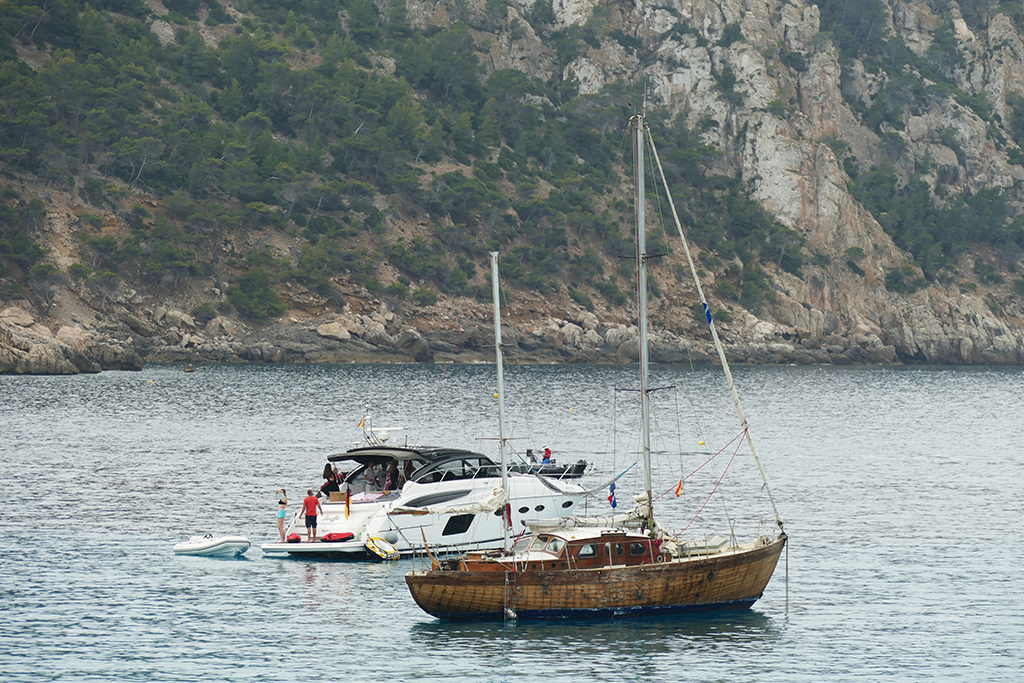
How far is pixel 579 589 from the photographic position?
28.9 metres

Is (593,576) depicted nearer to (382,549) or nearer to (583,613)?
(583,613)

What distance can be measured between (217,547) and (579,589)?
1485cm

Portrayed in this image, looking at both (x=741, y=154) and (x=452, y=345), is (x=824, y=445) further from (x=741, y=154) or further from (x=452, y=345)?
(x=741, y=154)

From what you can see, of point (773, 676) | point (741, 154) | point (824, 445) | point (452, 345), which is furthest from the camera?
point (741, 154)

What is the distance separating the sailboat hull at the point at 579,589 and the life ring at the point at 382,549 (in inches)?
331

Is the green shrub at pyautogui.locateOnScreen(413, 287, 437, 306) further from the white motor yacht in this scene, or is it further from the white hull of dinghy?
the white hull of dinghy

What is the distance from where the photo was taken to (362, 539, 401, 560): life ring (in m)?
37.6

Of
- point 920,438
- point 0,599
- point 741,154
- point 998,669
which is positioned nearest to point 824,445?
point 920,438

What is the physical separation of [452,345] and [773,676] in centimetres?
12166

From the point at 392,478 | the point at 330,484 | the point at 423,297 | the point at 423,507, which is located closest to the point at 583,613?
the point at 423,507

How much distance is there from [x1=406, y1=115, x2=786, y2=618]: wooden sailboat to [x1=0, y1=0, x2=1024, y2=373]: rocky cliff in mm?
101106

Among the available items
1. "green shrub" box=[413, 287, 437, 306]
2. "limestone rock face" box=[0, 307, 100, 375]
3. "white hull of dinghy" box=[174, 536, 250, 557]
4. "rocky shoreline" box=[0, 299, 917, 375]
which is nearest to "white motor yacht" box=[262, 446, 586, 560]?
"white hull of dinghy" box=[174, 536, 250, 557]

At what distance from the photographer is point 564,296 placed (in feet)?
516

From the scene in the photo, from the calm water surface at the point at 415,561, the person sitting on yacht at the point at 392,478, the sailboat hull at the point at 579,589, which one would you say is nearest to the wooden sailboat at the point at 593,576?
the sailboat hull at the point at 579,589
